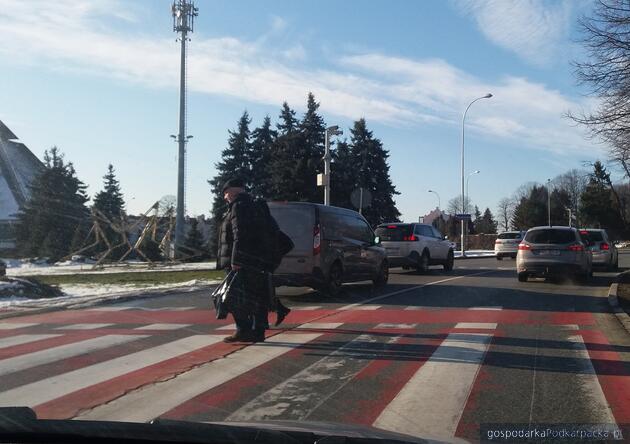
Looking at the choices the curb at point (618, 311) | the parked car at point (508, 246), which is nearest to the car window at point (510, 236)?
the parked car at point (508, 246)

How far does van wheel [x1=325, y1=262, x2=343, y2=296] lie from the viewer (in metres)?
13.4

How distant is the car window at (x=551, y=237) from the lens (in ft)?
57.8

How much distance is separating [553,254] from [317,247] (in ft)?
26.4

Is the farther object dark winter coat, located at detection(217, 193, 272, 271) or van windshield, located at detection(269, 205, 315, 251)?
van windshield, located at detection(269, 205, 315, 251)

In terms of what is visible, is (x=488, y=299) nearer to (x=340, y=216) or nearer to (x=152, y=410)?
(x=340, y=216)

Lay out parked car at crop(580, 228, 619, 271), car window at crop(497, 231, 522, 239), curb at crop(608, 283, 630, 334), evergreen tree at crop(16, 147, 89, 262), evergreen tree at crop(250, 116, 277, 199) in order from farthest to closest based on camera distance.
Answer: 1. evergreen tree at crop(250, 116, 277, 199)
2. evergreen tree at crop(16, 147, 89, 262)
3. car window at crop(497, 231, 522, 239)
4. parked car at crop(580, 228, 619, 271)
5. curb at crop(608, 283, 630, 334)

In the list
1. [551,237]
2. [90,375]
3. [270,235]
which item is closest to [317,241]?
[270,235]

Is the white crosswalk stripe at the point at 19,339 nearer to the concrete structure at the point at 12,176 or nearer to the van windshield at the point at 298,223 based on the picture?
the van windshield at the point at 298,223

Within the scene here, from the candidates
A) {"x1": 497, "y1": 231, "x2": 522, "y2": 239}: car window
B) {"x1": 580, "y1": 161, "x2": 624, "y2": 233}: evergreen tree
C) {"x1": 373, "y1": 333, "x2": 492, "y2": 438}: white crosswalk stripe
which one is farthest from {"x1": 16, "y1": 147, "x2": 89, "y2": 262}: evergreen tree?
{"x1": 580, "y1": 161, "x2": 624, "y2": 233}: evergreen tree

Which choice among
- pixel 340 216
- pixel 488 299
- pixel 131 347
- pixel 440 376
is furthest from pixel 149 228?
pixel 440 376

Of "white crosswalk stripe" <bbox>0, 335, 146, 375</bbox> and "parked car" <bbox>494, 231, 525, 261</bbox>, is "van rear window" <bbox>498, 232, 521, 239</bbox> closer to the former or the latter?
"parked car" <bbox>494, 231, 525, 261</bbox>

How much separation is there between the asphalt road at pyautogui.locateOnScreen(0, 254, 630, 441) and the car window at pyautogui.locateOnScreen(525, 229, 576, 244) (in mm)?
6228

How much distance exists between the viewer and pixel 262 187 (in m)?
53.8

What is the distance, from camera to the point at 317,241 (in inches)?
508
